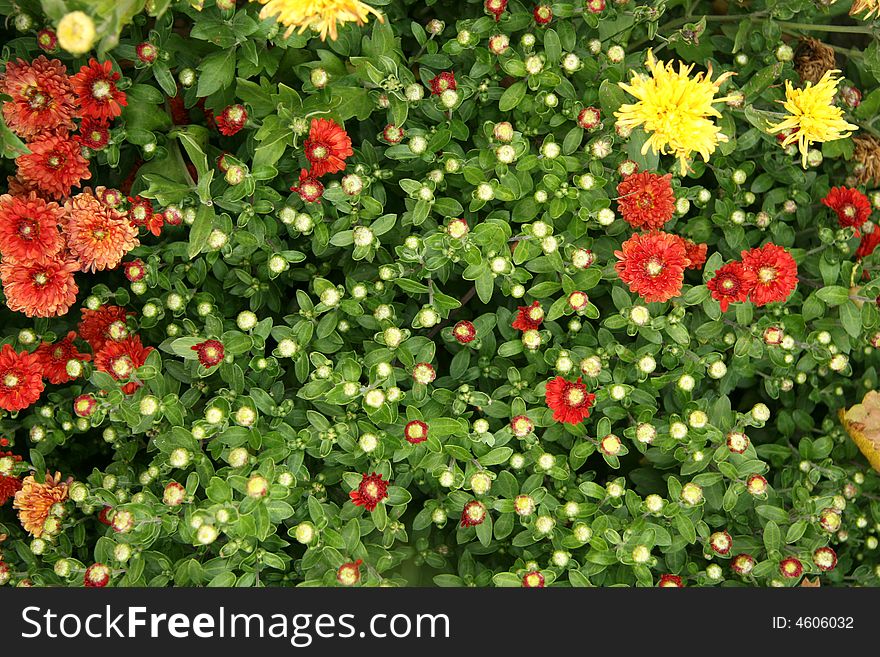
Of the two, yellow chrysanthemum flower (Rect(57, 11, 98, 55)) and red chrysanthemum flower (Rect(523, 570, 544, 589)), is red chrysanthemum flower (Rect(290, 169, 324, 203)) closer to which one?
yellow chrysanthemum flower (Rect(57, 11, 98, 55))

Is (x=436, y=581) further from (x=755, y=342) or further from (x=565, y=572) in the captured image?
(x=755, y=342)

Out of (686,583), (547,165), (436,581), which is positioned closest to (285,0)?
(547,165)

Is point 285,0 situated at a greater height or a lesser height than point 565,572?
greater

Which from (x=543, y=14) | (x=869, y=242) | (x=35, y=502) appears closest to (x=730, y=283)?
(x=869, y=242)

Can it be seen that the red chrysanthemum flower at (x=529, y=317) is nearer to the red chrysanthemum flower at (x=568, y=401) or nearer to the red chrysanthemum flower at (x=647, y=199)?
the red chrysanthemum flower at (x=568, y=401)

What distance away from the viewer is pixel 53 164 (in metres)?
1.82

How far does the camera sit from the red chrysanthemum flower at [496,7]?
6.03ft

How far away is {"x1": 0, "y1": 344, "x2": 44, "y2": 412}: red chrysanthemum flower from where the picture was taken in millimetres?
1773

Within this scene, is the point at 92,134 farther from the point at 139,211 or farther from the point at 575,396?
the point at 575,396

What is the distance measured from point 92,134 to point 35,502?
3.01 feet

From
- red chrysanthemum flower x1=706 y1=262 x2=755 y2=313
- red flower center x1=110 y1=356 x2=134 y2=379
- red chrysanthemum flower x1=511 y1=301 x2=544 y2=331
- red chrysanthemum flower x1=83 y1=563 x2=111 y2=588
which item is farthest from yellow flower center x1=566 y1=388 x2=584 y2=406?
red chrysanthemum flower x1=83 y1=563 x2=111 y2=588

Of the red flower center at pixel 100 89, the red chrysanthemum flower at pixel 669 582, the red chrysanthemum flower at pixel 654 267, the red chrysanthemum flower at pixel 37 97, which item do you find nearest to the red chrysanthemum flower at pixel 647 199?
the red chrysanthemum flower at pixel 654 267

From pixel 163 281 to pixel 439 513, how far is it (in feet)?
3.00
